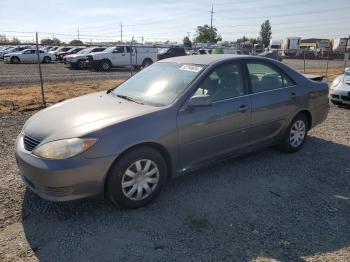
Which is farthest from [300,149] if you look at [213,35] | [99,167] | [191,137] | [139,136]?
[213,35]

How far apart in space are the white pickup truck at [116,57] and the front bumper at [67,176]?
21.5 meters

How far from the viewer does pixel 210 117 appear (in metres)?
4.24

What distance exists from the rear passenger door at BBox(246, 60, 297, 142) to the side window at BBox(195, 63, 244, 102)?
210 mm

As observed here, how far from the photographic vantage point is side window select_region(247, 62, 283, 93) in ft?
16.1

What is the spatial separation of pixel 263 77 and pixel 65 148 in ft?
9.92

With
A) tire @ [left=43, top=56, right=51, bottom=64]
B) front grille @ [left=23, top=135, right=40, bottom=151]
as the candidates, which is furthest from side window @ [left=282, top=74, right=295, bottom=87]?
tire @ [left=43, top=56, right=51, bottom=64]

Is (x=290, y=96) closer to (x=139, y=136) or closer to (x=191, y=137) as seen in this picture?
(x=191, y=137)

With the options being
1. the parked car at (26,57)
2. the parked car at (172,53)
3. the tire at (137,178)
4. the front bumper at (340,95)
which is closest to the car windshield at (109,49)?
the parked car at (172,53)

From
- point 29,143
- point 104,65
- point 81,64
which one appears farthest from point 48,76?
point 29,143

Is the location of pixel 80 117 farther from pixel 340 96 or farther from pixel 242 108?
pixel 340 96

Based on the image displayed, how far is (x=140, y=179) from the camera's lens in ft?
12.4

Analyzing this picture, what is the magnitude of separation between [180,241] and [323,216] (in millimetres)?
1623

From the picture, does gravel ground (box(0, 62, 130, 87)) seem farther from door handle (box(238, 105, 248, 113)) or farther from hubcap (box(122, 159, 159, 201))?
hubcap (box(122, 159, 159, 201))

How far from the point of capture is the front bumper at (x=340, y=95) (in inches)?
353
